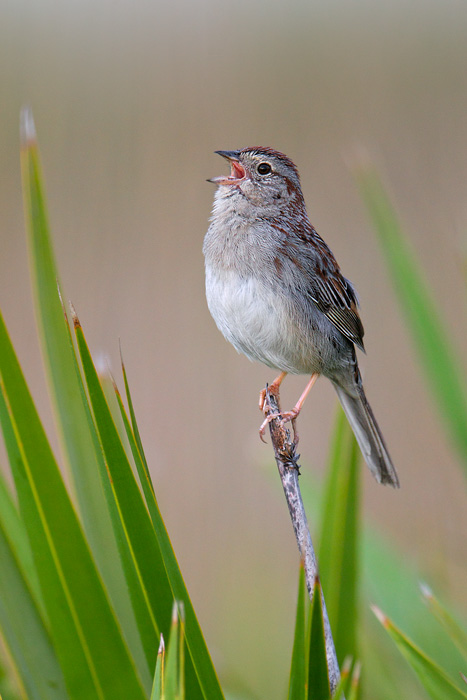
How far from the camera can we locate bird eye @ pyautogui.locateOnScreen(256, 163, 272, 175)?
2805 mm

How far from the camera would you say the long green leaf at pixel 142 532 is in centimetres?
121

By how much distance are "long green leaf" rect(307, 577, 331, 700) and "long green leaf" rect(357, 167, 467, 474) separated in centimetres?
98

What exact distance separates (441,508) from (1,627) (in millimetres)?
2693

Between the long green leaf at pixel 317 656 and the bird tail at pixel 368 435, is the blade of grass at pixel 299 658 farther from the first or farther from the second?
the bird tail at pixel 368 435

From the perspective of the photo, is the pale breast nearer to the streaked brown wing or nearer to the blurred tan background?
the streaked brown wing

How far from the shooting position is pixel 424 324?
6.52ft

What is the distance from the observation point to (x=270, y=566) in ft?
12.7

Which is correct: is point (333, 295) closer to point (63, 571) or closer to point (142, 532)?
point (142, 532)

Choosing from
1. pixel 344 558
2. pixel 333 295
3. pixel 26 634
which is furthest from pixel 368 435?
pixel 26 634

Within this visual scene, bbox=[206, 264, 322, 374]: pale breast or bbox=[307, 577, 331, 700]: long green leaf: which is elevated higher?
bbox=[206, 264, 322, 374]: pale breast

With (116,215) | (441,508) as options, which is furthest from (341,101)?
(441,508)

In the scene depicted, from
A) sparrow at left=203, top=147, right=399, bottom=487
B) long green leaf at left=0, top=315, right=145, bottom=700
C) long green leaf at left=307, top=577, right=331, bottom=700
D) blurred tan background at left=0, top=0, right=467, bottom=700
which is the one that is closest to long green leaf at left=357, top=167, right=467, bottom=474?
sparrow at left=203, top=147, right=399, bottom=487

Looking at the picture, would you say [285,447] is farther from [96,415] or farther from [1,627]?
[1,627]

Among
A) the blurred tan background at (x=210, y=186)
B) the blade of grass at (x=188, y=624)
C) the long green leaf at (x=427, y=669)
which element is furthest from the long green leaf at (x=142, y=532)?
the blurred tan background at (x=210, y=186)
